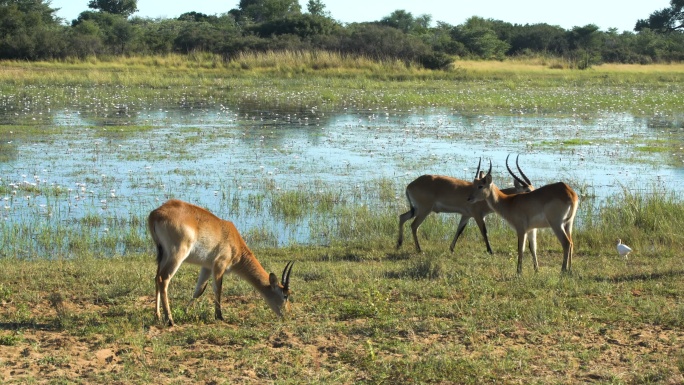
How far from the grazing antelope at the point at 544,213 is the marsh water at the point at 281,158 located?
2381 millimetres

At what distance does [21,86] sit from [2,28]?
42.4 feet

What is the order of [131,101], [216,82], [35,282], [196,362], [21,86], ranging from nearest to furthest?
[196,362] < [35,282] < [131,101] < [21,86] < [216,82]

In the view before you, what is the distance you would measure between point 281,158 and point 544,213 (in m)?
6.93

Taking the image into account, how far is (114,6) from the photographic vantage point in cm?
6662

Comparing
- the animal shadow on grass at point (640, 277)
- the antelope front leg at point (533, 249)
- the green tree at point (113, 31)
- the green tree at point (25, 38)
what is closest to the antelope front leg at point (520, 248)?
the antelope front leg at point (533, 249)

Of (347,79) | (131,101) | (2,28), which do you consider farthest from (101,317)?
(2,28)

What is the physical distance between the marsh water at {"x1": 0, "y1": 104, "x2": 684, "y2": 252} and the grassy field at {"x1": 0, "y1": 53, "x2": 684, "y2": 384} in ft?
1.08

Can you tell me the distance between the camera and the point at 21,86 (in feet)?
82.6

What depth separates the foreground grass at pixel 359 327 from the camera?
5062 mm

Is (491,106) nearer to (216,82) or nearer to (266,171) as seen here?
(216,82)

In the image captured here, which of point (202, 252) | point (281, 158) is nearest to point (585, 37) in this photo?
point (281, 158)

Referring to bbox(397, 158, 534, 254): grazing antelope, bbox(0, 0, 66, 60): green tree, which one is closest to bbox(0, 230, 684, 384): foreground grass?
bbox(397, 158, 534, 254): grazing antelope

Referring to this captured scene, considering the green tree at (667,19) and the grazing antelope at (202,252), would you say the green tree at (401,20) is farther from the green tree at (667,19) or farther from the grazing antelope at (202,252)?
the grazing antelope at (202,252)

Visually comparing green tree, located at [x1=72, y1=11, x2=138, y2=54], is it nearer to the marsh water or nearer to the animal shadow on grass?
the marsh water
